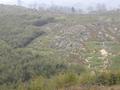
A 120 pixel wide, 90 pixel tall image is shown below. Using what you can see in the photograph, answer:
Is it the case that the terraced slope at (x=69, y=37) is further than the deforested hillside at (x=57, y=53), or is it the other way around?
the terraced slope at (x=69, y=37)

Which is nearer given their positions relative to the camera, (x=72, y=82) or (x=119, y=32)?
(x=72, y=82)

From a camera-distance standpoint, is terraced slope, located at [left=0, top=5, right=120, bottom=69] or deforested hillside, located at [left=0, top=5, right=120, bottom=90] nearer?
deforested hillside, located at [left=0, top=5, right=120, bottom=90]

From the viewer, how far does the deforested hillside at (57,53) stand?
21038 millimetres

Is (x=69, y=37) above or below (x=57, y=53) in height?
above

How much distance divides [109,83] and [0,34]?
40089 millimetres

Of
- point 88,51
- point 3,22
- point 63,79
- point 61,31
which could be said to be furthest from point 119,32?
point 63,79

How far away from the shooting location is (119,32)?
49375mm

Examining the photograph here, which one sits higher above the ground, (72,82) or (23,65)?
(72,82)

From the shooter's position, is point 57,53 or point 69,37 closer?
point 57,53

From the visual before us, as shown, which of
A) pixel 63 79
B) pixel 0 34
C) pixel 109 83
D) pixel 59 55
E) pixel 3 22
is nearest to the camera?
pixel 109 83

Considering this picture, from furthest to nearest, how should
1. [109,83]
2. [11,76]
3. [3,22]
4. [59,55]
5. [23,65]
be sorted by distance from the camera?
[3,22]
[59,55]
[23,65]
[11,76]
[109,83]

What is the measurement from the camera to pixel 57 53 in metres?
39.2

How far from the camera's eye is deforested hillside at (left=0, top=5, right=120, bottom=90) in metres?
21.0

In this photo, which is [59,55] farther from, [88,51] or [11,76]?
[11,76]
